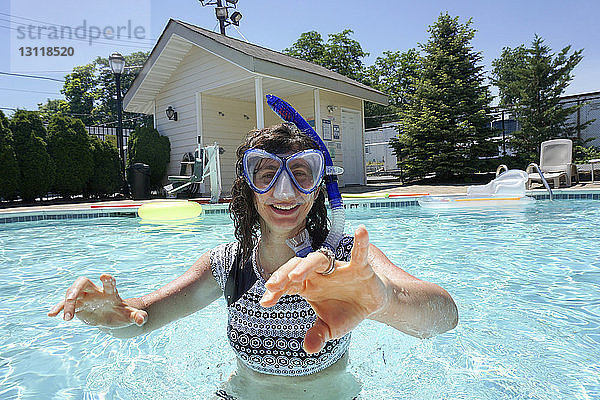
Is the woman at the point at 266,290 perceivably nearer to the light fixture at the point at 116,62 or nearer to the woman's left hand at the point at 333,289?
the woman's left hand at the point at 333,289

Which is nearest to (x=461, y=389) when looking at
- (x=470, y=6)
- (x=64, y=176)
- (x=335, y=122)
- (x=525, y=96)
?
(x=335, y=122)

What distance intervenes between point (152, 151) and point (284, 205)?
11838mm

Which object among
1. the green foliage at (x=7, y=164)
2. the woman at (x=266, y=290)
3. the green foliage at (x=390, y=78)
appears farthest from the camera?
the green foliage at (x=390, y=78)

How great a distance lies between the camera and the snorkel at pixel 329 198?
1.35 m

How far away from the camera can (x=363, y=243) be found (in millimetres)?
753

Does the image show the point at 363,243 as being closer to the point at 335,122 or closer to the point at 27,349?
the point at 27,349

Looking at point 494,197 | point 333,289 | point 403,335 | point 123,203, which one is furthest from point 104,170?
point 333,289

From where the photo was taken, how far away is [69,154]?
38.6ft

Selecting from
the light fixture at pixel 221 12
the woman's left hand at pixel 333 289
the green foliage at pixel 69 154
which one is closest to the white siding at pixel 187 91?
the green foliage at pixel 69 154

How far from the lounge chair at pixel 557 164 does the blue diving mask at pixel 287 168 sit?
10.3 meters

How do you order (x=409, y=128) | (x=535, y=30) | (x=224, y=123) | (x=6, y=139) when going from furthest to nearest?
(x=409, y=128), (x=535, y=30), (x=224, y=123), (x=6, y=139)

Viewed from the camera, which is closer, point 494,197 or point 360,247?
point 360,247

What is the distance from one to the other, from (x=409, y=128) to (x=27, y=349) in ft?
45.2

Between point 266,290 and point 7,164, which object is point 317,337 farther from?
point 7,164
